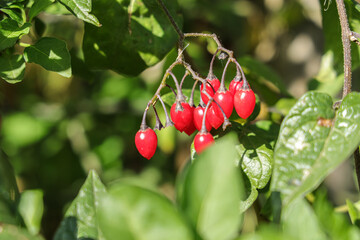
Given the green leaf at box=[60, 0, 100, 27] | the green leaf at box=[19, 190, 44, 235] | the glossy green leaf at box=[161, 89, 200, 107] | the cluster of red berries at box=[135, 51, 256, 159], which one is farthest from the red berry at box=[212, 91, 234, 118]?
the green leaf at box=[19, 190, 44, 235]

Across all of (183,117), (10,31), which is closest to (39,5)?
(10,31)

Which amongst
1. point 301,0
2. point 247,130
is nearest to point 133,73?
point 247,130

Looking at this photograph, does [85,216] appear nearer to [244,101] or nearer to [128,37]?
[244,101]

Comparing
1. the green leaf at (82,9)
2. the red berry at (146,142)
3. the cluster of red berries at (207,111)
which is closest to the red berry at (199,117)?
the cluster of red berries at (207,111)

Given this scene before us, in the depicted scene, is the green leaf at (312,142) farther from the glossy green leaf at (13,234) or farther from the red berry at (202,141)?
the glossy green leaf at (13,234)

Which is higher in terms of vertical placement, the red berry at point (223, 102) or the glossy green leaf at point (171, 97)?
the red berry at point (223, 102)

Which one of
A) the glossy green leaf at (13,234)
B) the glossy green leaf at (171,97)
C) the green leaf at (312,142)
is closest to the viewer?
the glossy green leaf at (13,234)

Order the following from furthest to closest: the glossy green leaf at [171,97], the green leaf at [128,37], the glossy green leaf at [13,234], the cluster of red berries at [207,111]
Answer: the green leaf at [128,37] → the glossy green leaf at [171,97] → the cluster of red berries at [207,111] → the glossy green leaf at [13,234]

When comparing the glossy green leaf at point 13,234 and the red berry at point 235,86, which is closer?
the glossy green leaf at point 13,234
